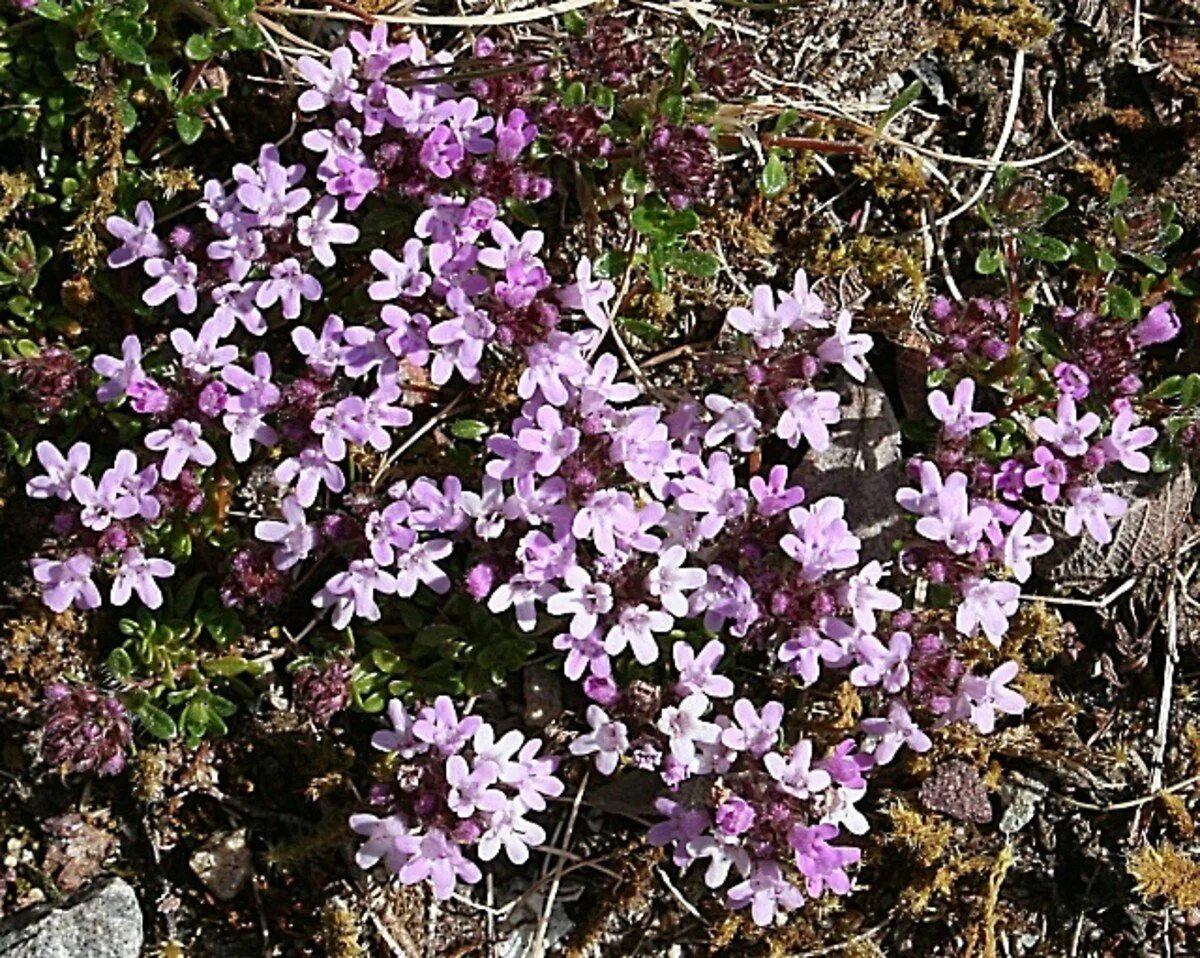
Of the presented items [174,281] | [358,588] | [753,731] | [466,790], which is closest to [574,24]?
[174,281]

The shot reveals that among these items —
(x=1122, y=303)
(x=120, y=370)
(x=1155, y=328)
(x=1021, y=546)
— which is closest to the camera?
(x=120, y=370)

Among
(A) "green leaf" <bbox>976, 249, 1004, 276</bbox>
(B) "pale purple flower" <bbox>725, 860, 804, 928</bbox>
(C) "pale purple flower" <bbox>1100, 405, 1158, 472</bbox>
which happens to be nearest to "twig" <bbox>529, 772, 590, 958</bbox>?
(B) "pale purple flower" <bbox>725, 860, 804, 928</bbox>

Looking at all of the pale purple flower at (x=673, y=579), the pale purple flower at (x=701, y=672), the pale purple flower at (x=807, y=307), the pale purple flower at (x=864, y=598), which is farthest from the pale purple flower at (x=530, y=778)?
the pale purple flower at (x=807, y=307)

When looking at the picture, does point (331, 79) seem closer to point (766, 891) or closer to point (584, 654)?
point (584, 654)

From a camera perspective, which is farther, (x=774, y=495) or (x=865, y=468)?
(x=865, y=468)

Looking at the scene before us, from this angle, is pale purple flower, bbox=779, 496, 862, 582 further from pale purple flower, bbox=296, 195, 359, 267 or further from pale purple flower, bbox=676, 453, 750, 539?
pale purple flower, bbox=296, 195, 359, 267

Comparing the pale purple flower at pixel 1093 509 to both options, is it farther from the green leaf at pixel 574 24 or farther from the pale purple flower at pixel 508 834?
the green leaf at pixel 574 24

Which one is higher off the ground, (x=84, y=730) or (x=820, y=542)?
(x=820, y=542)

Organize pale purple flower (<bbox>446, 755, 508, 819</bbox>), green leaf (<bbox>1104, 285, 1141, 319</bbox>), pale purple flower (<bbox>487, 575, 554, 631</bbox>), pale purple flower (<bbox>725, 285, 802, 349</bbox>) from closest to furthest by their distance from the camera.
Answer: pale purple flower (<bbox>446, 755, 508, 819</bbox>) → pale purple flower (<bbox>487, 575, 554, 631</bbox>) → pale purple flower (<bbox>725, 285, 802, 349</bbox>) → green leaf (<bbox>1104, 285, 1141, 319</bbox>)

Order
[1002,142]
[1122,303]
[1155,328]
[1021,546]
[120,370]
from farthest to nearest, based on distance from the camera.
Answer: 1. [1002,142]
2. [1122,303]
3. [1155,328]
4. [1021,546]
5. [120,370]
